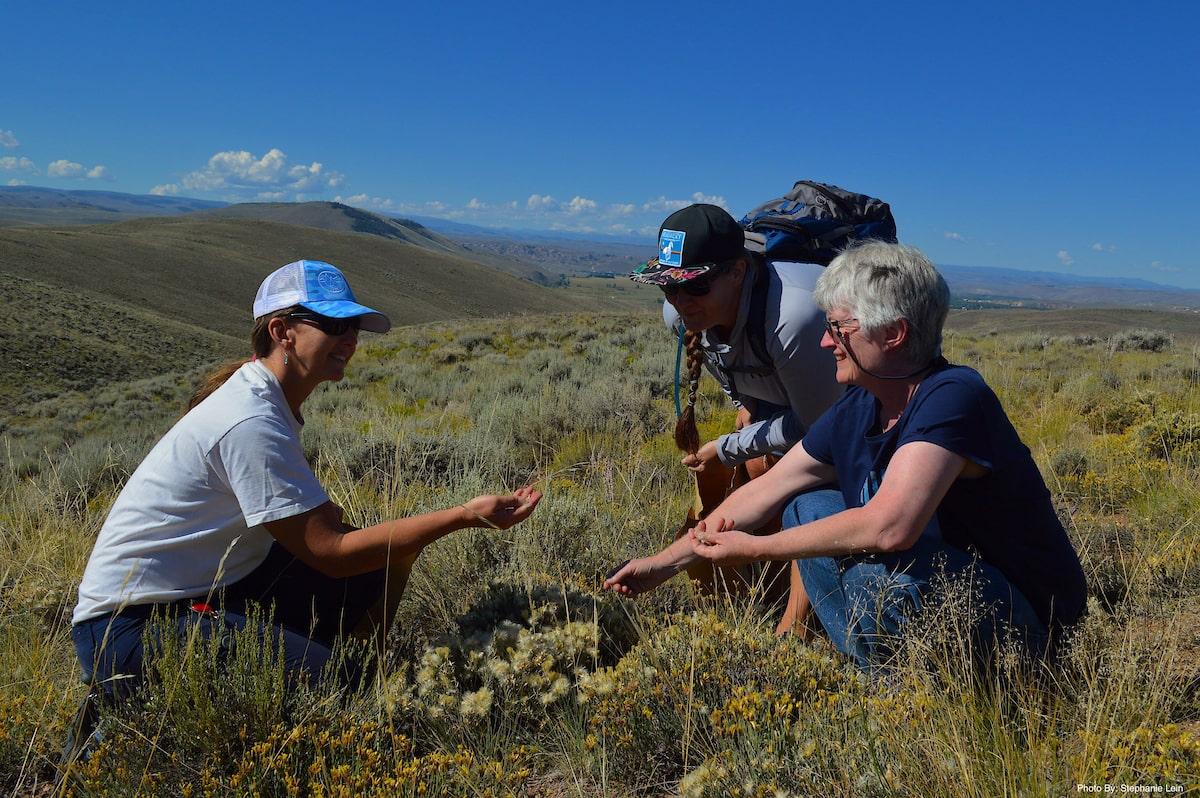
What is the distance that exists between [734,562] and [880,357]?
0.80m

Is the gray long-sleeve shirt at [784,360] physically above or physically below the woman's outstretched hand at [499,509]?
above

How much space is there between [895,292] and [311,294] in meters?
1.83

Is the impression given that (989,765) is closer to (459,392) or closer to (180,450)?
(180,450)

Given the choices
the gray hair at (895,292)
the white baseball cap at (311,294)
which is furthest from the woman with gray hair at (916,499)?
the white baseball cap at (311,294)

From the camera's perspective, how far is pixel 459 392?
417 inches

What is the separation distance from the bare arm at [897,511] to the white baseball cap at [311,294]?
1.60 metres

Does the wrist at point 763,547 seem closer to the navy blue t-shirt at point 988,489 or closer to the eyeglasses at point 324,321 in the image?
the navy blue t-shirt at point 988,489

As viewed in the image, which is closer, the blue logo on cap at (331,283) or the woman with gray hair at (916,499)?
the woman with gray hair at (916,499)

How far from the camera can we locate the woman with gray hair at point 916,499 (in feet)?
6.91

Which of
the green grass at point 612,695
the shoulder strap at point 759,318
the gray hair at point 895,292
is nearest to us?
the green grass at point 612,695

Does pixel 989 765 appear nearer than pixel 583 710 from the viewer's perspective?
Yes

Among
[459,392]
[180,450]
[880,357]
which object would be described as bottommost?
[459,392]

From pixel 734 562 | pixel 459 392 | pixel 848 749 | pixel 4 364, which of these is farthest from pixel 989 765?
pixel 4 364

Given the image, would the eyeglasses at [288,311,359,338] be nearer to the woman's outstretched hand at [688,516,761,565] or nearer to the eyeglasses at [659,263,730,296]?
the eyeglasses at [659,263,730,296]
